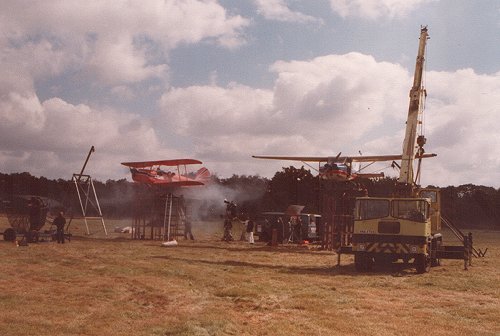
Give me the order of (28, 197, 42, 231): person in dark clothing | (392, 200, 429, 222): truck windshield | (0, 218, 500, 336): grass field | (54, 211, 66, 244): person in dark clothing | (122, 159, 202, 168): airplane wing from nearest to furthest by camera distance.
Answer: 1. (0, 218, 500, 336): grass field
2. (392, 200, 429, 222): truck windshield
3. (54, 211, 66, 244): person in dark clothing
4. (28, 197, 42, 231): person in dark clothing
5. (122, 159, 202, 168): airplane wing

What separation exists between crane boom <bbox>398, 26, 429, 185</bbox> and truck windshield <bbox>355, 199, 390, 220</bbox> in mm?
5329

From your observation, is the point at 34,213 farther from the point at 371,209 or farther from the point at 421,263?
the point at 421,263

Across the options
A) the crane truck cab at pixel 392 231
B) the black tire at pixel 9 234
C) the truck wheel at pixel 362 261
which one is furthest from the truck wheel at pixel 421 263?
the black tire at pixel 9 234

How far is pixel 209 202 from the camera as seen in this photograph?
4700 centimetres

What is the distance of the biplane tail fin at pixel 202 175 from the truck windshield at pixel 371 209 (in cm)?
2378

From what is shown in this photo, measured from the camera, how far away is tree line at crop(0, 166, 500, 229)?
118 feet

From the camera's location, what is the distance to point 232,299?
1170 cm

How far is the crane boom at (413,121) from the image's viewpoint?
80.1 feet

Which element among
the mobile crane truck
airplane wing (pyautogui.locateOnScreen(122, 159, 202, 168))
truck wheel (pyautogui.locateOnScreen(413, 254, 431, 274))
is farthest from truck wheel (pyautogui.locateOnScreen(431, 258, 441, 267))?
airplane wing (pyautogui.locateOnScreen(122, 159, 202, 168))

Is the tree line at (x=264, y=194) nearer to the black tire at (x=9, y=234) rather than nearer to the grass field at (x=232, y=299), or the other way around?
the black tire at (x=9, y=234)

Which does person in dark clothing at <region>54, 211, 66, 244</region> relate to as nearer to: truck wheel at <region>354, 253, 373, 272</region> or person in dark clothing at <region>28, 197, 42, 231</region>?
person in dark clothing at <region>28, 197, 42, 231</region>

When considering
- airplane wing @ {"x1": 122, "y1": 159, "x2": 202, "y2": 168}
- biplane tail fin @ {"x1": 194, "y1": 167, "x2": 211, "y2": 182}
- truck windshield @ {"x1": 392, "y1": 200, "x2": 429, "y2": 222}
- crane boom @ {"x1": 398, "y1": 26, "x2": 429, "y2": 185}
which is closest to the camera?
truck windshield @ {"x1": 392, "y1": 200, "x2": 429, "y2": 222}

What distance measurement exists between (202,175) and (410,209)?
25.5 metres

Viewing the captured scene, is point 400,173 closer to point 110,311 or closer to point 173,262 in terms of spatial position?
point 173,262
